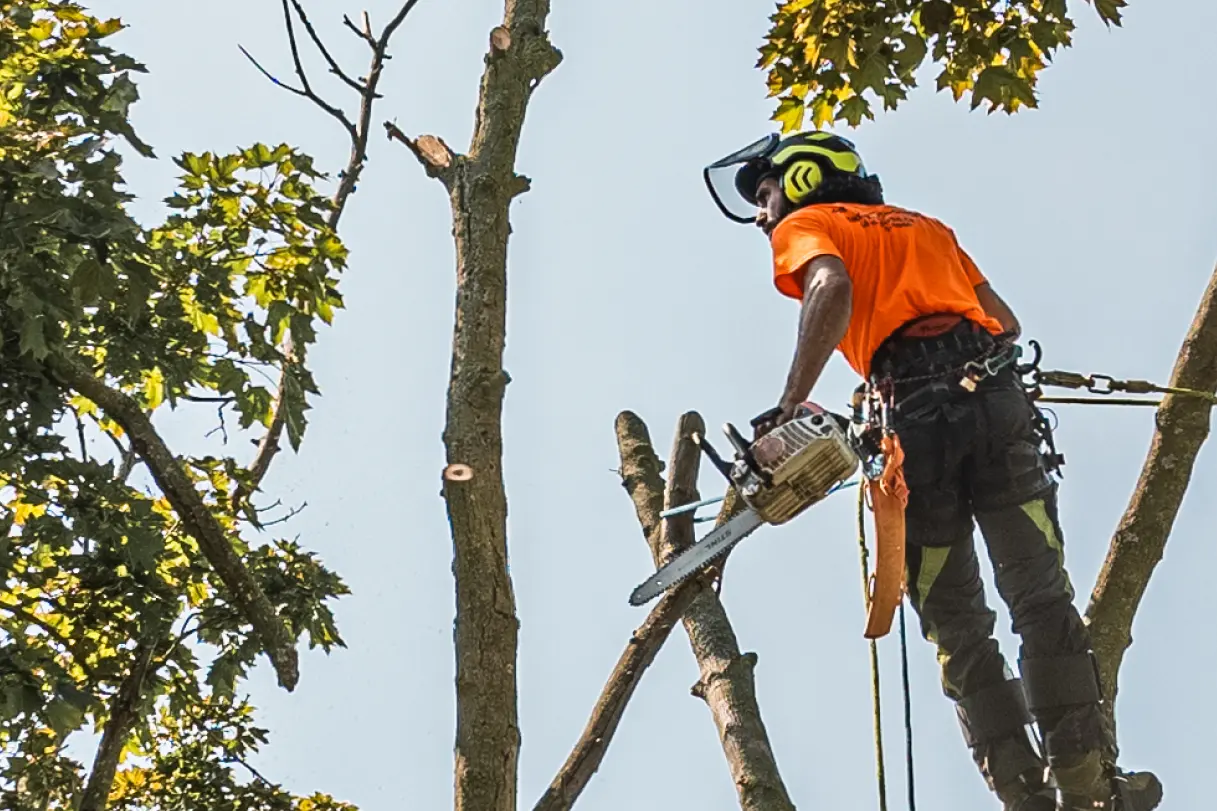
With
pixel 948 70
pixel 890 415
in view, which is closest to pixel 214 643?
pixel 890 415

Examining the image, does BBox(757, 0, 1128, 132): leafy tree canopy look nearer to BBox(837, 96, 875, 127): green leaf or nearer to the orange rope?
BBox(837, 96, 875, 127): green leaf

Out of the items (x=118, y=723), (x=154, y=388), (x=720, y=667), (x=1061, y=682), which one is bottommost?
(x=1061, y=682)

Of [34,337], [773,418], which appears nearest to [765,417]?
[773,418]

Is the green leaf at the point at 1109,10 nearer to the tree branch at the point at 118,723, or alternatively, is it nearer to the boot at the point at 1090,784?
the boot at the point at 1090,784

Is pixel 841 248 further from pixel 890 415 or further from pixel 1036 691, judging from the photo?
pixel 1036 691

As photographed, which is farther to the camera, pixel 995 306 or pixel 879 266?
pixel 995 306

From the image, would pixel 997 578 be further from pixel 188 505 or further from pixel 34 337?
pixel 34 337

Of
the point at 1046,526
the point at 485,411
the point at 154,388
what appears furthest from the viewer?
the point at 154,388

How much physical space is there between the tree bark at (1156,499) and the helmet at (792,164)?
4.27 feet

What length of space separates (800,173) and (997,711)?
1603 millimetres

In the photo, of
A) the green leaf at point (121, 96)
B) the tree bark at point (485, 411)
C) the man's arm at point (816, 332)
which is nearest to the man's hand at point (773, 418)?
the man's arm at point (816, 332)

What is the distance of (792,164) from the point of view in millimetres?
4309

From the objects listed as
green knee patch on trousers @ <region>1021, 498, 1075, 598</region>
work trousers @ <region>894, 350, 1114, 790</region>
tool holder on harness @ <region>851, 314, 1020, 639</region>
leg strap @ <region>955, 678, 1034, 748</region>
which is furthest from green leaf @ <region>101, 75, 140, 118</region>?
leg strap @ <region>955, 678, 1034, 748</region>

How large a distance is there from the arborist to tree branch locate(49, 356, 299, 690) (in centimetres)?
170
